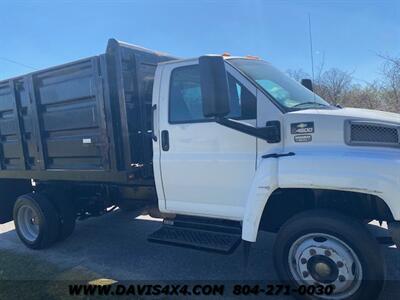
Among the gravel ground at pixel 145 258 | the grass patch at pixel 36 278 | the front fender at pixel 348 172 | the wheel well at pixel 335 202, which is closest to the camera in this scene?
the front fender at pixel 348 172

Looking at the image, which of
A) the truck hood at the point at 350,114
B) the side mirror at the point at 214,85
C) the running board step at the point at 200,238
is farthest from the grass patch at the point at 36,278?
the truck hood at the point at 350,114

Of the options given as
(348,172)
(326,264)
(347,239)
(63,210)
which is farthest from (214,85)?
(63,210)

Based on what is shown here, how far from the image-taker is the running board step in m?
3.78

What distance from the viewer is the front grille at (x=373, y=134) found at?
3.06 meters

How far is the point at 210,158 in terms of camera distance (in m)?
3.82

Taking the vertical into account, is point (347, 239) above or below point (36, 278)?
above

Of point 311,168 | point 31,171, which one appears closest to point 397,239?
point 311,168

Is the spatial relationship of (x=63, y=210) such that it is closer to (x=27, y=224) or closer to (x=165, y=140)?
(x=27, y=224)

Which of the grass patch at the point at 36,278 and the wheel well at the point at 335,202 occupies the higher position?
the wheel well at the point at 335,202

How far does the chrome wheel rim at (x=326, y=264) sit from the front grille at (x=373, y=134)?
0.85m

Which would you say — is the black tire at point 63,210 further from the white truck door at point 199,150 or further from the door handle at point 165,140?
the door handle at point 165,140

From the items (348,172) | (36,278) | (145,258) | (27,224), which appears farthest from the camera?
(27,224)

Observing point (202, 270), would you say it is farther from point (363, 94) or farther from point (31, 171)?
point (363, 94)

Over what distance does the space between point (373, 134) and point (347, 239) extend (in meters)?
0.90
